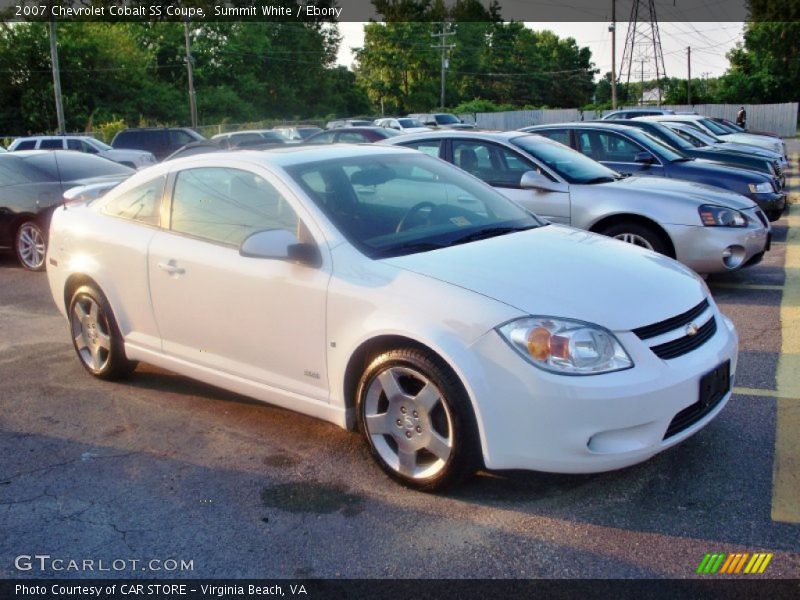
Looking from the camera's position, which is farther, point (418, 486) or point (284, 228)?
point (284, 228)

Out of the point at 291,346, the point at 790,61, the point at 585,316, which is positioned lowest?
the point at 291,346

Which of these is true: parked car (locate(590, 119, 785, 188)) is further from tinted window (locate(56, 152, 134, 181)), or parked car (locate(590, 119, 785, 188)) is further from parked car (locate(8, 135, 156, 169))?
parked car (locate(8, 135, 156, 169))

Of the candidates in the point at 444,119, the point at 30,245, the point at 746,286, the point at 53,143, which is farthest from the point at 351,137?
the point at 444,119

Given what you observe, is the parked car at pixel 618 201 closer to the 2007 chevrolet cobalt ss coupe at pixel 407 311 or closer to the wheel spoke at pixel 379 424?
the 2007 chevrolet cobalt ss coupe at pixel 407 311

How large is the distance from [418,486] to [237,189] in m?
2.01

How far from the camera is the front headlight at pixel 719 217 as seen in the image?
7.42m

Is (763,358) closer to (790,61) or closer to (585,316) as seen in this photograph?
(585,316)

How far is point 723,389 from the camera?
12.3ft

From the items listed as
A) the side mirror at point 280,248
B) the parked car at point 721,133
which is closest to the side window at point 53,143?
the parked car at point 721,133

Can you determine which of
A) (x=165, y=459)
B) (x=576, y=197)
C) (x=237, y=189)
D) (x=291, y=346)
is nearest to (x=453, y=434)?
(x=291, y=346)

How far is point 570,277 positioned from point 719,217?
4358 millimetres

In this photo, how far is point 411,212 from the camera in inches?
174

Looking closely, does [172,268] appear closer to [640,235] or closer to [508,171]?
[508,171]

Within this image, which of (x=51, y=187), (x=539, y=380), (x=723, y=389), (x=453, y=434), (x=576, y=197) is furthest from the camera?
(x=51, y=187)
